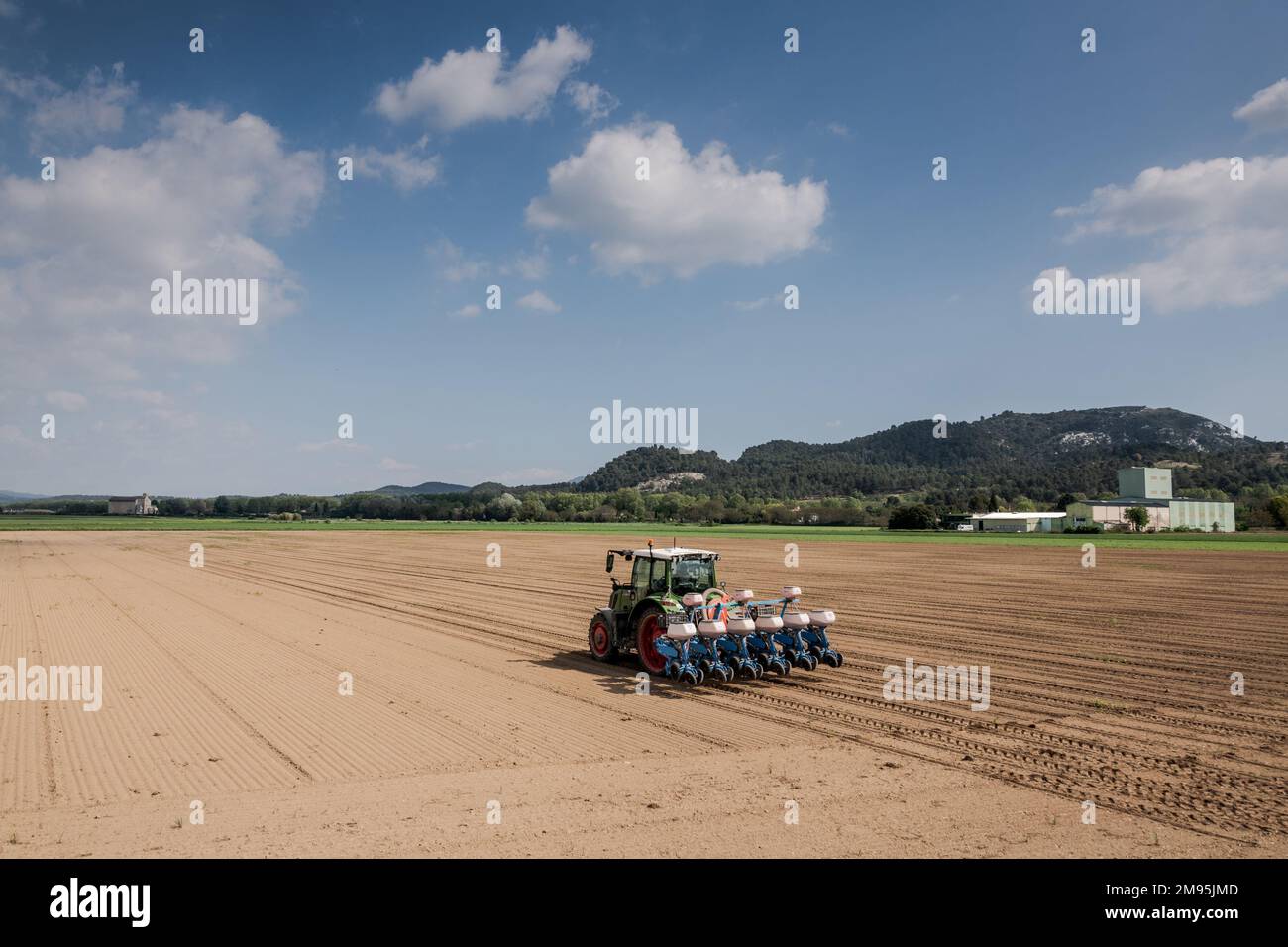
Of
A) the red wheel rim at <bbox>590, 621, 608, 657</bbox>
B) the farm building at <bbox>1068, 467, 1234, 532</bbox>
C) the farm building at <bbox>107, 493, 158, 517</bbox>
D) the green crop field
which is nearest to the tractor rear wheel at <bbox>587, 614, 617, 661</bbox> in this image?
the red wheel rim at <bbox>590, 621, 608, 657</bbox>

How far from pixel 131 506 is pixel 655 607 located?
188m

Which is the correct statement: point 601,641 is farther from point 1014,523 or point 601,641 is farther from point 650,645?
point 1014,523

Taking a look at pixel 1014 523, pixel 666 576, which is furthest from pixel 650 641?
pixel 1014 523

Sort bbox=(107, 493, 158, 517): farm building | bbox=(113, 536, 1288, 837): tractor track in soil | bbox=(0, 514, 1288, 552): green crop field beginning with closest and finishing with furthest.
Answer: bbox=(113, 536, 1288, 837): tractor track in soil → bbox=(0, 514, 1288, 552): green crop field → bbox=(107, 493, 158, 517): farm building

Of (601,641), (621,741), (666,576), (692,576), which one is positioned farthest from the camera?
(601,641)

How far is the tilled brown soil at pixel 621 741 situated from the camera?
659 centimetres

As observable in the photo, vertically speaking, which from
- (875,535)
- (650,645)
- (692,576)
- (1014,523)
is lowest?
(1014,523)

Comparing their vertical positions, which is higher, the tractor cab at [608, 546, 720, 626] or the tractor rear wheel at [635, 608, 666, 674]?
the tractor cab at [608, 546, 720, 626]

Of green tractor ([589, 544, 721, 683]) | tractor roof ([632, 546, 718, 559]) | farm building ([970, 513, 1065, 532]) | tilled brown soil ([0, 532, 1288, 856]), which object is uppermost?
tractor roof ([632, 546, 718, 559])

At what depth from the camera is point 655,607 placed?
1348 cm

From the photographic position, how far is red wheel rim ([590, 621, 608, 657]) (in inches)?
573

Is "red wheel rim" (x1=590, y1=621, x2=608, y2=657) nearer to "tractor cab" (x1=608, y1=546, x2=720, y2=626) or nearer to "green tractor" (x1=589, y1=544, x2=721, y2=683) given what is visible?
"green tractor" (x1=589, y1=544, x2=721, y2=683)

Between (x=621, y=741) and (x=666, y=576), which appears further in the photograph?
(x=666, y=576)
